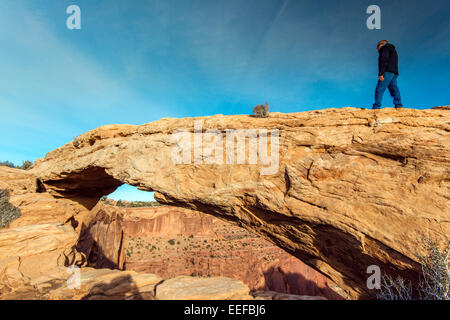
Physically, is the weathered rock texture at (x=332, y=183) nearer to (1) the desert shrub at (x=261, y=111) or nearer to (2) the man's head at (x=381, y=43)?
(1) the desert shrub at (x=261, y=111)

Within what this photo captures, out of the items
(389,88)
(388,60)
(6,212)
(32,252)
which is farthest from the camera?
(6,212)

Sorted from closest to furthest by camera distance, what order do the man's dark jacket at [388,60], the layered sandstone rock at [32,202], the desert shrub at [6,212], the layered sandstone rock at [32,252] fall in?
the man's dark jacket at [388,60]
the layered sandstone rock at [32,252]
the desert shrub at [6,212]
the layered sandstone rock at [32,202]

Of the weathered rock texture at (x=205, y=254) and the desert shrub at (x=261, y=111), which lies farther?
the weathered rock texture at (x=205, y=254)

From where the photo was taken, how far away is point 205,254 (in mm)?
41312

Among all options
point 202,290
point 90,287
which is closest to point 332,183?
point 202,290

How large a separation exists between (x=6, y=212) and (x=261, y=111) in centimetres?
1153

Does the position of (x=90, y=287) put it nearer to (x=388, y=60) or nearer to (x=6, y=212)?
(x=6, y=212)

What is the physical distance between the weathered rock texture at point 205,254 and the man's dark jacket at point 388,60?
1186 inches

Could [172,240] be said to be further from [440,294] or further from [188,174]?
[440,294]

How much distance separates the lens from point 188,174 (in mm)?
8016

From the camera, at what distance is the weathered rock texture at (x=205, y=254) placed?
38.5 metres

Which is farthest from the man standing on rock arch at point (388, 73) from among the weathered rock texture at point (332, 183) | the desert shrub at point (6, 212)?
the desert shrub at point (6, 212)

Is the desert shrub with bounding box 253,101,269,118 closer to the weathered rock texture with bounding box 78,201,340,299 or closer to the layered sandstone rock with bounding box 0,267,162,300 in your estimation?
the layered sandstone rock with bounding box 0,267,162,300

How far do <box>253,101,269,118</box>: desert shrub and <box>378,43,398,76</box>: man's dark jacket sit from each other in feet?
11.7
